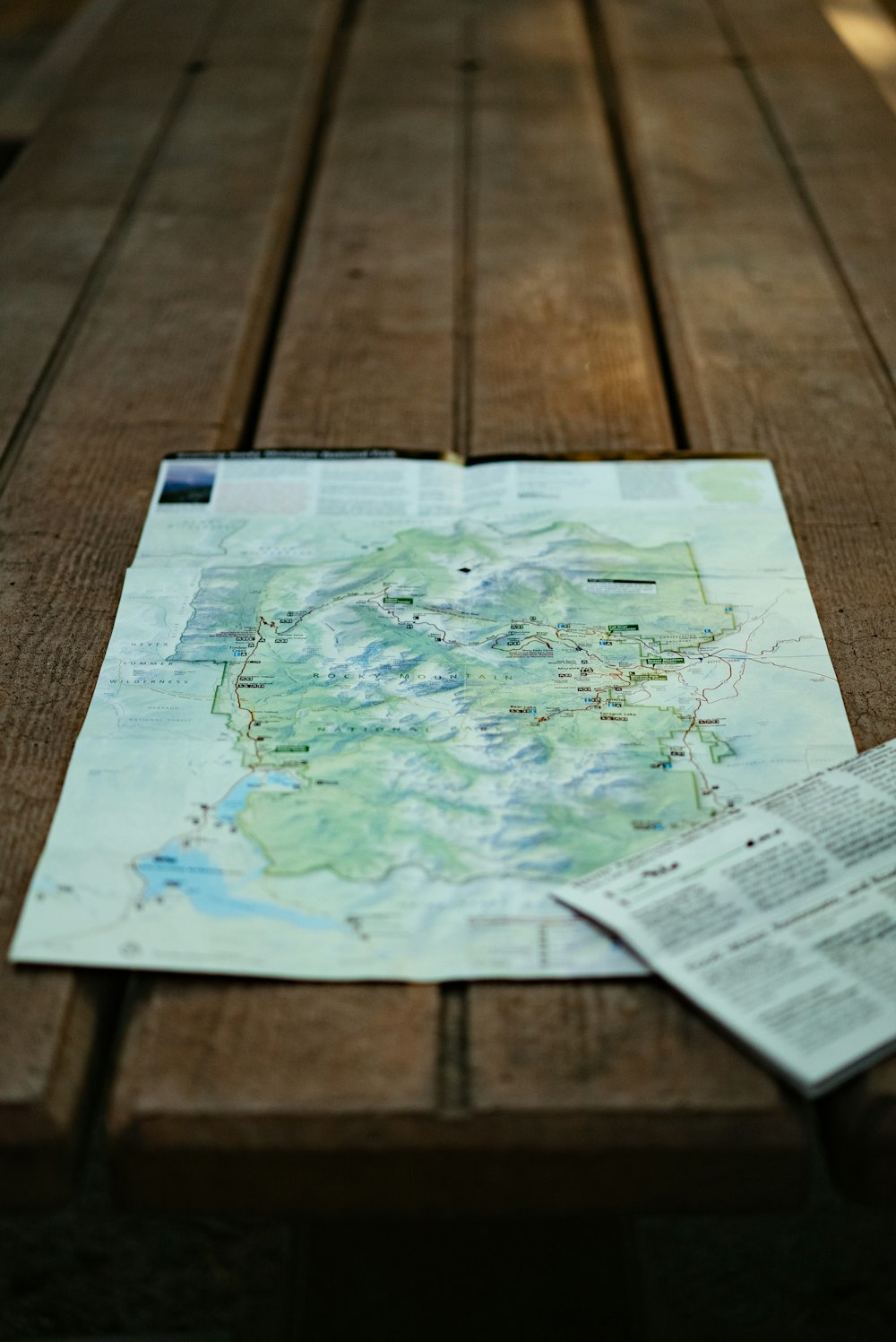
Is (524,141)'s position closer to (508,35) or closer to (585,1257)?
(508,35)

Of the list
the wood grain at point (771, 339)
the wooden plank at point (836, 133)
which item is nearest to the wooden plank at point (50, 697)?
the wood grain at point (771, 339)

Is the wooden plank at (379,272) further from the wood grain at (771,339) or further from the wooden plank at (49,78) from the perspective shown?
the wooden plank at (49,78)

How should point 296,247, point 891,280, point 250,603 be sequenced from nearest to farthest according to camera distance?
point 250,603, point 891,280, point 296,247

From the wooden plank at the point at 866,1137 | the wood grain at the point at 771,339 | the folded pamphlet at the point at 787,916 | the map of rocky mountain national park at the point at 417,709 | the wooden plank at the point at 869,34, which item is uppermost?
the wooden plank at the point at 869,34

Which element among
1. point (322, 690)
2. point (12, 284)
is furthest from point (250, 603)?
point (12, 284)

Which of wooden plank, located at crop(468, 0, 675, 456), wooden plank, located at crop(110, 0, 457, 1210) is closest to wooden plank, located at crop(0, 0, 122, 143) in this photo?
wooden plank, located at crop(468, 0, 675, 456)

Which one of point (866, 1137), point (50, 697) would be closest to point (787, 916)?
point (866, 1137)
